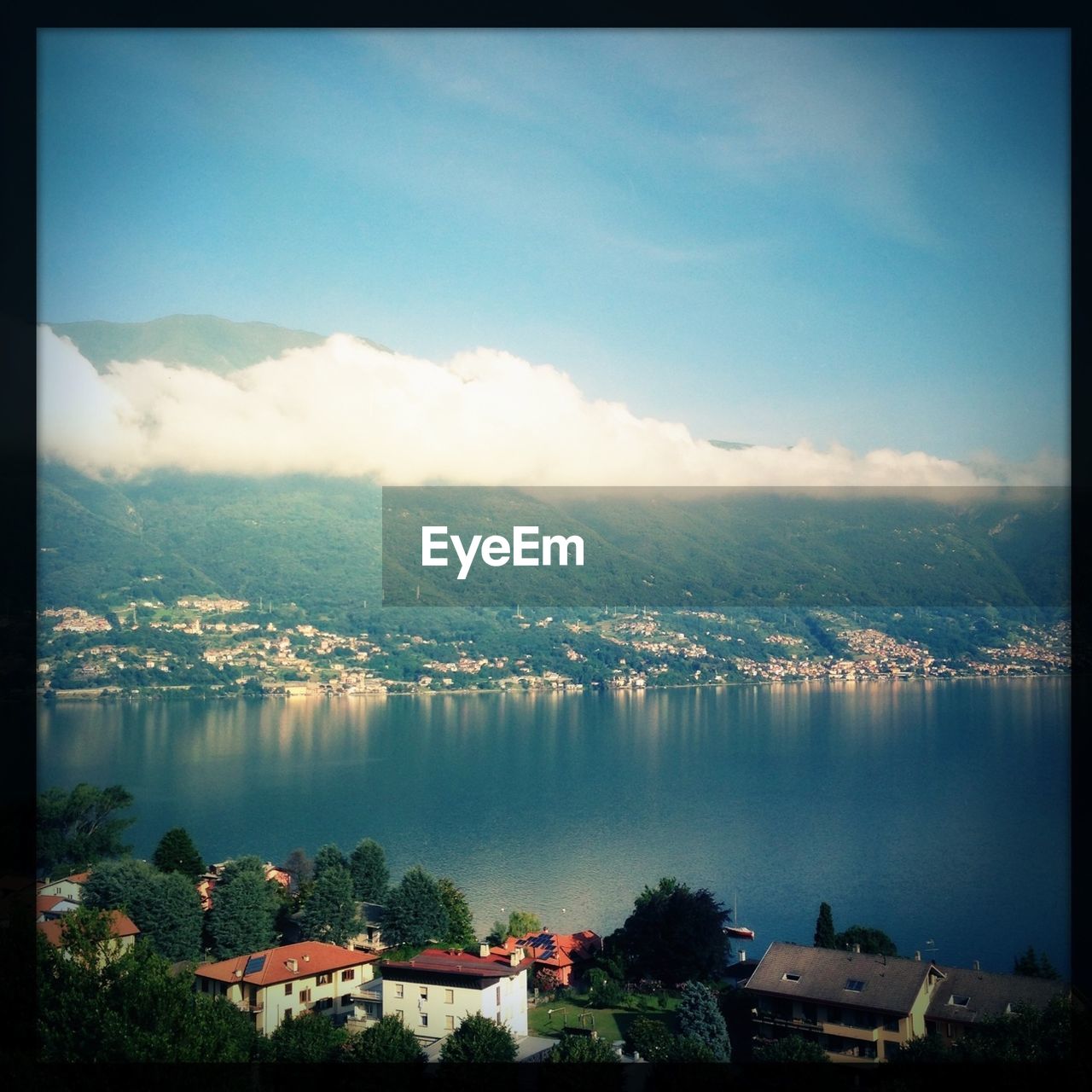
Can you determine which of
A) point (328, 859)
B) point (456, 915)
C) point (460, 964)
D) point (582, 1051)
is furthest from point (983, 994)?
point (328, 859)

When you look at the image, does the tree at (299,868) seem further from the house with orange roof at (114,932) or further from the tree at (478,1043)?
the tree at (478,1043)

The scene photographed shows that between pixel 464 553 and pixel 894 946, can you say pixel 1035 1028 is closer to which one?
pixel 894 946

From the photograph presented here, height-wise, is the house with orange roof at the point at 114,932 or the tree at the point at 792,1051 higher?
the house with orange roof at the point at 114,932

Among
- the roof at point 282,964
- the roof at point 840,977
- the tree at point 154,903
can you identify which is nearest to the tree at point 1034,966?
the roof at point 840,977

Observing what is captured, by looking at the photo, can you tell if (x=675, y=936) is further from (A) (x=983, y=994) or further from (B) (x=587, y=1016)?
(A) (x=983, y=994)

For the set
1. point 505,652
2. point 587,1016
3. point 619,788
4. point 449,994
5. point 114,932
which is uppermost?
point 505,652
